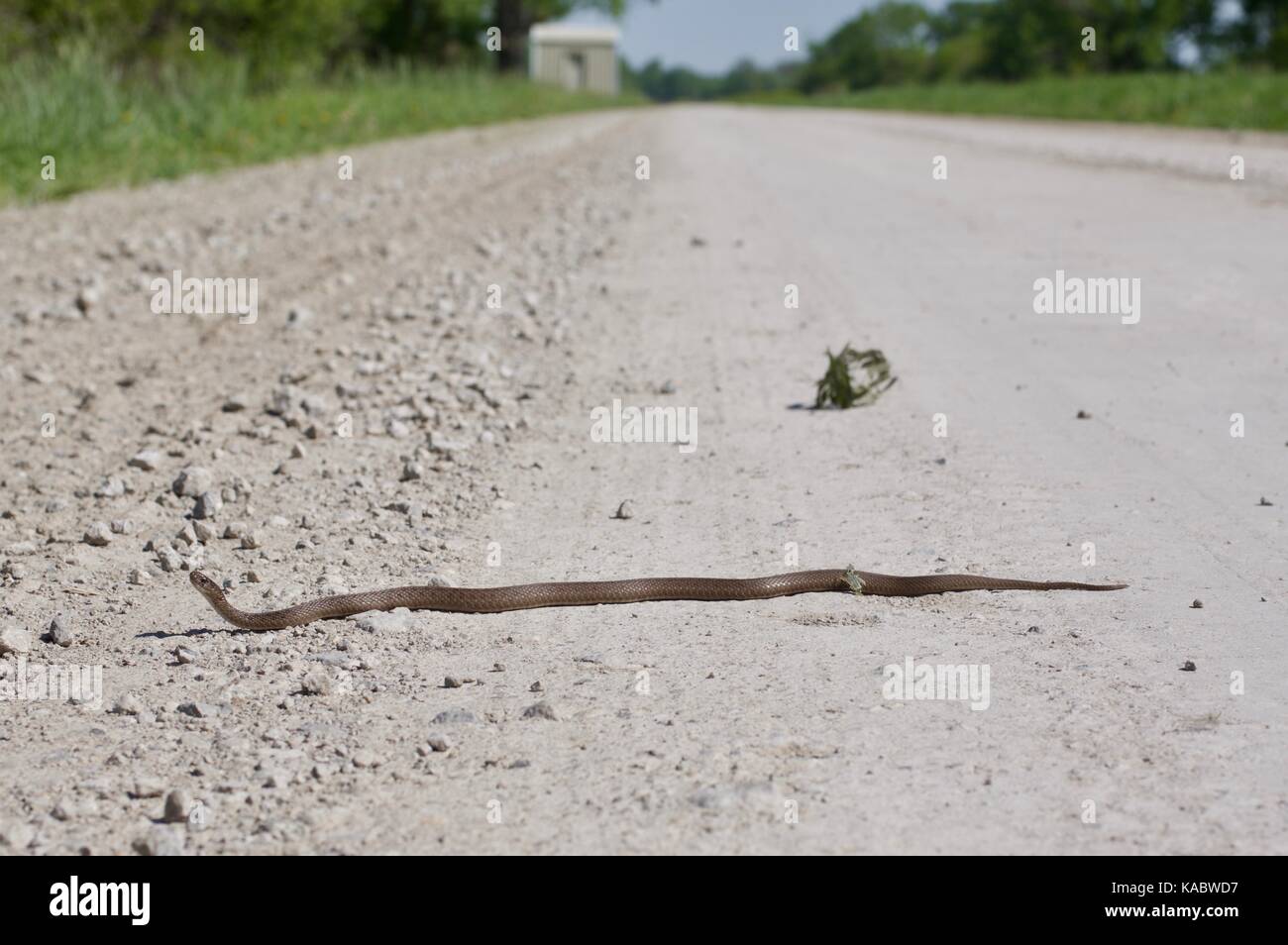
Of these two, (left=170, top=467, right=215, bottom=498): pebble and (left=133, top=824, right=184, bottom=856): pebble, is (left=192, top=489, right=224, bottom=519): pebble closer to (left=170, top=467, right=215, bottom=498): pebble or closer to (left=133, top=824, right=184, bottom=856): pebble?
(left=170, top=467, right=215, bottom=498): pebble

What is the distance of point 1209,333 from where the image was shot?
316 inches

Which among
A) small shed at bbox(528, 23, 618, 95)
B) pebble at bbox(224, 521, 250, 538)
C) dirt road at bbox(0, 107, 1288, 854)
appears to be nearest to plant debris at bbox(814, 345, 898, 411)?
dirt road at bbox(0, 107, 1288, 854)

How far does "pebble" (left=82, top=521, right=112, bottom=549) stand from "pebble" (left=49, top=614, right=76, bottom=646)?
3.06ft

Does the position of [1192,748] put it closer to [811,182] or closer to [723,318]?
[723,318]

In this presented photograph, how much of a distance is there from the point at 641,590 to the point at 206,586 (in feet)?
4.80

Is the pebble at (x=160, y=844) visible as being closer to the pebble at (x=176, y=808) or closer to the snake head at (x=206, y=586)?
the pebble at (x=176, y=808)

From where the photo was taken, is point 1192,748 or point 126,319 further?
point 126,319

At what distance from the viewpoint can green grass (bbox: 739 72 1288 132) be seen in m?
25.8

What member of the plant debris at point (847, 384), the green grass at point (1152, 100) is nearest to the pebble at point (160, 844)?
the plant debris at point (847, 384)

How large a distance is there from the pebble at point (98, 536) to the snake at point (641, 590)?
0.98 m

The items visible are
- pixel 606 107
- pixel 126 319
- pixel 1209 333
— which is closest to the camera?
pixel 1209 333

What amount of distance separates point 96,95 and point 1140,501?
15.6 meters

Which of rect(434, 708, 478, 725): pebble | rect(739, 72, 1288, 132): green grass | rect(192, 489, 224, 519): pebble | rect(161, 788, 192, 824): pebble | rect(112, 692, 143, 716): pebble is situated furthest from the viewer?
rect(739, 72, 1288, 132): green grass
